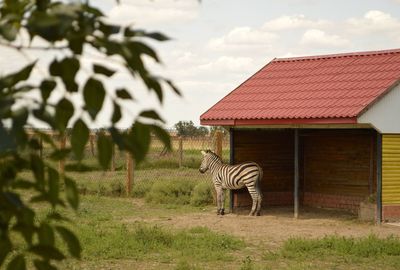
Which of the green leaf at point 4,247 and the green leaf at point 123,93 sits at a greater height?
the green leaf at point 123,93

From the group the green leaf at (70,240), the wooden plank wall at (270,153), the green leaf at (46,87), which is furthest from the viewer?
the wooden plank wall at (270,153)

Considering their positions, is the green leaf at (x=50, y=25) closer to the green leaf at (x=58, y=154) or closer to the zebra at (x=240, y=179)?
the green leaf at (x=58, y=154)

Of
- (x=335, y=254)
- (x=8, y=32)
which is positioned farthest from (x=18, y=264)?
(x=335, y=254)

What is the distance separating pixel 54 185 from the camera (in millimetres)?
1620

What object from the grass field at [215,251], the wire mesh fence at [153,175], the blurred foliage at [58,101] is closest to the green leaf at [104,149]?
the blurred foliage at [58,101]

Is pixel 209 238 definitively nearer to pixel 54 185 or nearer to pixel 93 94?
pixel 54 185

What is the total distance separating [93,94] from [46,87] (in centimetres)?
9

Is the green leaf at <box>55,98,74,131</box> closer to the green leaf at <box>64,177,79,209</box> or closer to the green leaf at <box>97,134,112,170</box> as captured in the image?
the green leaf at <box>97,134,112,170</box>

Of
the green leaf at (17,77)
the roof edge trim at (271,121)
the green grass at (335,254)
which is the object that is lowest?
the green grass at (335,254)

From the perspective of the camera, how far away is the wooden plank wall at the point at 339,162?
1664 cm

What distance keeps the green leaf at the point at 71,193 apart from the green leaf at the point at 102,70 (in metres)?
0.29

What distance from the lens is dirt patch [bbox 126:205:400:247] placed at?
12953mm

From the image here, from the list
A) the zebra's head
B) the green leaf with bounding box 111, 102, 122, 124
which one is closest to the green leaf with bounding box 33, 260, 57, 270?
the green leaf with bounding box 111, 102, 122, 124

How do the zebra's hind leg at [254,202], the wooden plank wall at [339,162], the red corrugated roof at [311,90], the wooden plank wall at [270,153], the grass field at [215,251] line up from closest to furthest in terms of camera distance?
the grass field at [215,251], the red corrugated roof at [311,90], the zebra's hind leg at [254,202], the wooden plank wall at [339,162], the wooden plank wall at [270,153]
